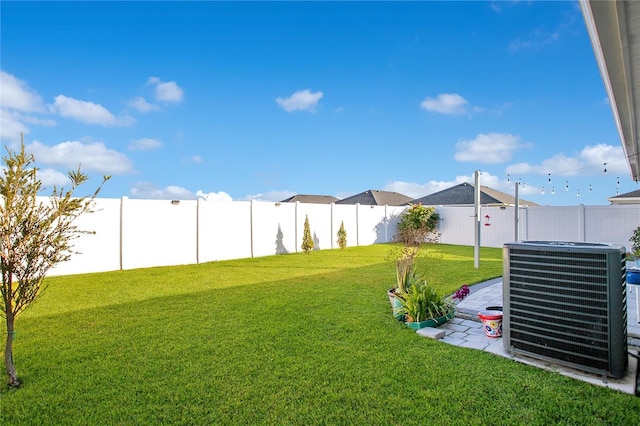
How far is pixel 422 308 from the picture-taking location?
4.10m

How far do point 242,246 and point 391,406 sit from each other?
1010cm

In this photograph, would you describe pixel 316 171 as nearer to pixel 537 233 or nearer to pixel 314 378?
pixel 537 233

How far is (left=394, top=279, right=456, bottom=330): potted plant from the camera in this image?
4.05 meters

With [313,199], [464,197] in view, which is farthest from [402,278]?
[313,199]

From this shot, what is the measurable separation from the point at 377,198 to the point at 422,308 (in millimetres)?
20194

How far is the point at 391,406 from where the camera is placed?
2297 millimetres

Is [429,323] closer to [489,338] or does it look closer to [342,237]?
[489,338]

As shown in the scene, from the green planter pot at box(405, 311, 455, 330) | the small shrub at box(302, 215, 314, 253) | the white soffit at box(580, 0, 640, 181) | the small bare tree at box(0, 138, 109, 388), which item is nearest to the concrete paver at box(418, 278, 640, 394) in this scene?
the green planter pot at box(405, 311, 455, 330)

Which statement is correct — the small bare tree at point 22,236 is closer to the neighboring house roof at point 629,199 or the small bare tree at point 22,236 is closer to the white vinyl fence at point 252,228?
the white vinyl fence at point 252,228

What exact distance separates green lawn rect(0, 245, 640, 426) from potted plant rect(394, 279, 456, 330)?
0.21m

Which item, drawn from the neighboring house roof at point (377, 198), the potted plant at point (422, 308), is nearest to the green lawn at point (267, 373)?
the potted plant at point (422, 308)

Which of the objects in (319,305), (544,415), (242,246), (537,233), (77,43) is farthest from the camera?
(537,233)

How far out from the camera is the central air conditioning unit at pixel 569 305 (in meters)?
2.55

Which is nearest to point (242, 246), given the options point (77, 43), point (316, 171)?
point (316, 171)
